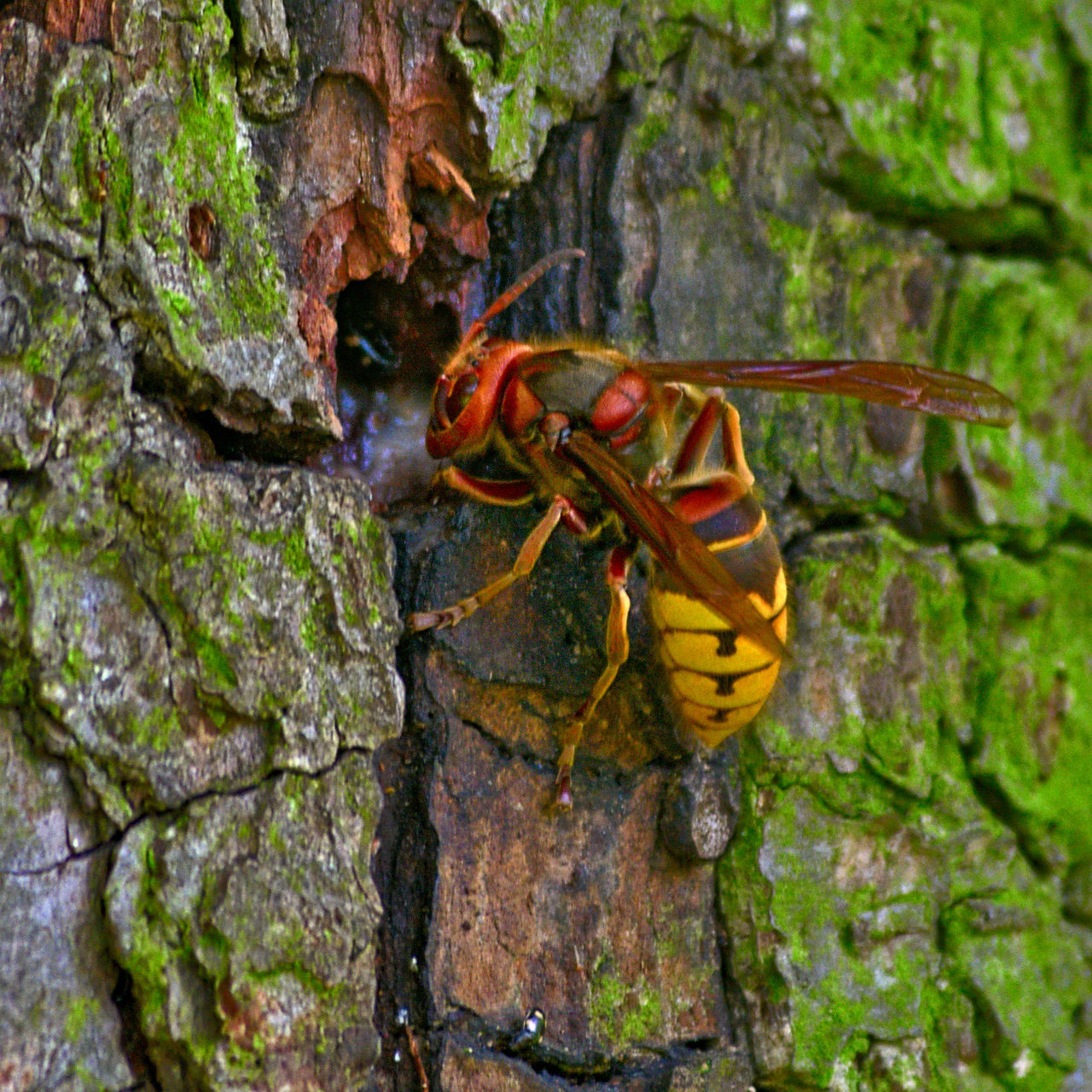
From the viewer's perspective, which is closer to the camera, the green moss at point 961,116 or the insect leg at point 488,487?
the insect leg at point 488,487

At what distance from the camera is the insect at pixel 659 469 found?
1.87 metres

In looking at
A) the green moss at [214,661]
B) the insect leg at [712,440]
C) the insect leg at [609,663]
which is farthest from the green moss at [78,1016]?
the insect leg at [712,440]

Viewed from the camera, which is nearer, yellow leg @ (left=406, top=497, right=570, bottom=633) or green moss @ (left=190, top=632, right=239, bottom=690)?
green moss @ (left=190, top=632, right=239, bottom=690)

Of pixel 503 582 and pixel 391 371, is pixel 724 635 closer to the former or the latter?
pixel 503 582

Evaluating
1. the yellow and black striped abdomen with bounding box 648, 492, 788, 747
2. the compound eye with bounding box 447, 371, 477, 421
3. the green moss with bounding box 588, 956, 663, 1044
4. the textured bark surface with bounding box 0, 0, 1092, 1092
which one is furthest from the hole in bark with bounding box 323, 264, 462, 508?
the green moss with bounding box 588, 956, 663, 1044

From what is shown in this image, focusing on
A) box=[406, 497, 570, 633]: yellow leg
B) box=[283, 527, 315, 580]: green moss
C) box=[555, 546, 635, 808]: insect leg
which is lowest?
box=[555, 546, 635, 808]: insect leg

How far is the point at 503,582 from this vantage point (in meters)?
1.80

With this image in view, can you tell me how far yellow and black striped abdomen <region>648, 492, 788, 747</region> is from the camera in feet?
6.13

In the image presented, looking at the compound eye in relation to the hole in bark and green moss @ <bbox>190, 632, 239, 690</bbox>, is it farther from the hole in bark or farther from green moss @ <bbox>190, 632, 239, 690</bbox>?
green moss @ <bbox>190, 632, 239, 690</bbox>

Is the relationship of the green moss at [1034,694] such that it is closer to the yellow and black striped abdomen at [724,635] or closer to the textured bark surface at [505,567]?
the textured bark surface at [505,567]

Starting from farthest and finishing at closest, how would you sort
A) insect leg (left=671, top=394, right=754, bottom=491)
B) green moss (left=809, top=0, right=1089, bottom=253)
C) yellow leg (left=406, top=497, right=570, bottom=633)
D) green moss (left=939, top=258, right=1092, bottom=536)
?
green moss (left=939, top=258, right=1092, bottom=536) < green moss (left=809, top=0, right=1089, bottom=253) < insect leg (left=671, top=394, right=754, bottom=491) < yellow leg (left=406, top=497, right=570, bottom=633)

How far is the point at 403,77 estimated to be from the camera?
1.72 m

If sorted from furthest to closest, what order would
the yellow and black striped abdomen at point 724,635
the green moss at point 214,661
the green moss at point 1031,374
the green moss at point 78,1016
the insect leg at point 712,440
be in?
the green moss at point 1031,374, the insect leg at point 712,440, the yellow and black striped abdomen at point 724,635, the green moss at point 214,661, the green moss at point 78,1016

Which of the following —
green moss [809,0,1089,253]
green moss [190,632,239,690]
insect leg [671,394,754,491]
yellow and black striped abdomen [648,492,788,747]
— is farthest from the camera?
green moss [809,0,1089,253]
